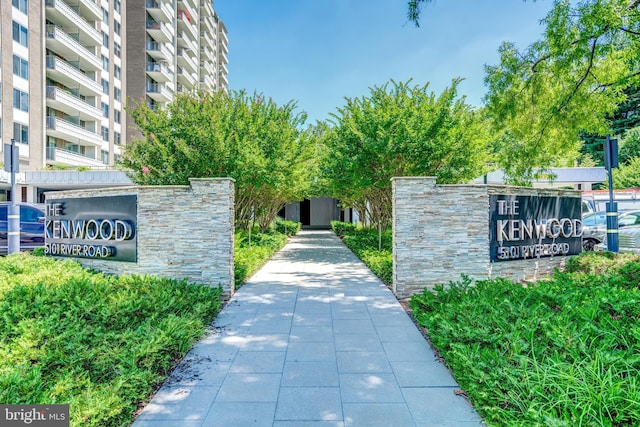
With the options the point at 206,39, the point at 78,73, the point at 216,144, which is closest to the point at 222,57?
the point at 206,39

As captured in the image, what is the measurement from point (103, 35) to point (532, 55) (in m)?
35.9

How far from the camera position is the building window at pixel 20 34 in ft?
77.5

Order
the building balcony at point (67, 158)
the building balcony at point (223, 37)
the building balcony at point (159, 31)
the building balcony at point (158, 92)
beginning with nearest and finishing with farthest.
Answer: the building balcony at point (67, 158) → the building balcony at point (159, 31) → the building balcony at point (158, 92) → the building balcony at point (223, 37)

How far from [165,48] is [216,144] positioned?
123 feet

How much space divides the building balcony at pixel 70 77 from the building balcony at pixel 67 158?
17.3 feet

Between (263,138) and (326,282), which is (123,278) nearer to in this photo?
(326,282)

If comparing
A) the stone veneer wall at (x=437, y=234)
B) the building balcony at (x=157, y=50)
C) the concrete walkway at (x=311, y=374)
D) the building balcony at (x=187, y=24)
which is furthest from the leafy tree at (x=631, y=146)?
the building balcony at (x=187, y=24)

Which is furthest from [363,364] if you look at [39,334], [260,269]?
[260,269]

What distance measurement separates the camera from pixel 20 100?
24.2m

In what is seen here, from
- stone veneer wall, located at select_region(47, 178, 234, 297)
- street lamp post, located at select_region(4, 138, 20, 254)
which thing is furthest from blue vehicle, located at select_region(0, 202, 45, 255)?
stone veneer wall, located at select_region(47, 178, 234, 297)

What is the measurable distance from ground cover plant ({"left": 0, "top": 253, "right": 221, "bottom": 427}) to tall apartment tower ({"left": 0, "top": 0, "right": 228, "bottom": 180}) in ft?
43.7

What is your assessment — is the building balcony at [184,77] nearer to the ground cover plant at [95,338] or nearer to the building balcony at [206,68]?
the building balcony at [206,68]

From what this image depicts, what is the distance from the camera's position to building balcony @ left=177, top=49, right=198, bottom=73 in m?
45.1

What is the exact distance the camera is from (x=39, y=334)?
4121 millimetres
